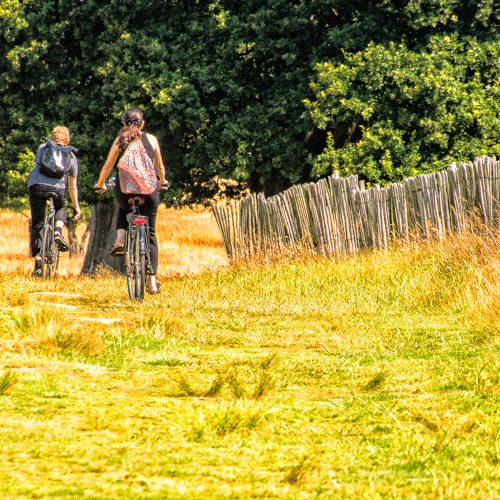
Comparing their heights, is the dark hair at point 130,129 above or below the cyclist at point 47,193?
above

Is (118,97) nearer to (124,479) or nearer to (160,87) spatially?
(160,87)

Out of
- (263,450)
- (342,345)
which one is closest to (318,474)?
(263,450)

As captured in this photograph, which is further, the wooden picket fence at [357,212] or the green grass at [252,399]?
the wooden picket fence at [357,212]

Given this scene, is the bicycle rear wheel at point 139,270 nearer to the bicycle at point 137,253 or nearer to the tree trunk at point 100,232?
the bicycle at point 137,253

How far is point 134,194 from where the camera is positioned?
9.68m

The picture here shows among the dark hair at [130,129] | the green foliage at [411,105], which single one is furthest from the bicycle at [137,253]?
the green foliage at [411,105]

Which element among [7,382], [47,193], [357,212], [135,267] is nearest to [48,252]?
[47,193]

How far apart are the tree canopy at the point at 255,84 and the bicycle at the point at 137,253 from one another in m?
9.91

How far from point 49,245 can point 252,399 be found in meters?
7.96

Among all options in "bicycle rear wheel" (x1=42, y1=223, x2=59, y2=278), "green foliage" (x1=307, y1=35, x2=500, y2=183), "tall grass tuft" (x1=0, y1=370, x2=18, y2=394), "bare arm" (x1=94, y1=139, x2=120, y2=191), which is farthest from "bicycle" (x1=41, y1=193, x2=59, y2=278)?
"green foliage" (x1=307, y1=35, x2=500, y2=183)

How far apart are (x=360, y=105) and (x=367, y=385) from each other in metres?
14.4

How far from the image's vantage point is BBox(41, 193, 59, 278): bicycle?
1219cm

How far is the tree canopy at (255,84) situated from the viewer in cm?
1922

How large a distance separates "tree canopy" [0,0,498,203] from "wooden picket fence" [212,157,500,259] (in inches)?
100
